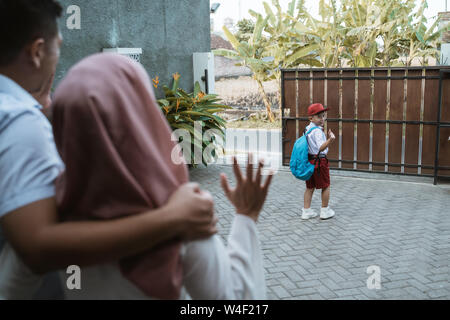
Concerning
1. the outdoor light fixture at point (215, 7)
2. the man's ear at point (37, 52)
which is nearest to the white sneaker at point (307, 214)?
the man's ear at point (37, 52)

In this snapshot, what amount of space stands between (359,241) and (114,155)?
18.1 ft

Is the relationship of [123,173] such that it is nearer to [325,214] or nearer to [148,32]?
[325,214]

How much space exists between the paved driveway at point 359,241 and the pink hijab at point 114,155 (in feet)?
12.1

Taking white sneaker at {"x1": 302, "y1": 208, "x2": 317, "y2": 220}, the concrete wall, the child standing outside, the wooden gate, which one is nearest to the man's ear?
the child standing outside

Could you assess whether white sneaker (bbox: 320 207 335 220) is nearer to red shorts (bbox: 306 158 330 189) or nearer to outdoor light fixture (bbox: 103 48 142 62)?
red shorts (bbox: 306 158 330 189)

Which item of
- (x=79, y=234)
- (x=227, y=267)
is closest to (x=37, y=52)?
(x=79, y=234)

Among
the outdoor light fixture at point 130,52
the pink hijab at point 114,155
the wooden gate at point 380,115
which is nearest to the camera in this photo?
the pink hijab at point 114,155

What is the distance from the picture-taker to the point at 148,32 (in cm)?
1014

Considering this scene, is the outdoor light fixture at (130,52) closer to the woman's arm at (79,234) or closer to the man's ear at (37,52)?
the man's ear at (37,52)

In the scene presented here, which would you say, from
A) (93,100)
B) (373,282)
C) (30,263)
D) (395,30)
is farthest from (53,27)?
(395,30)

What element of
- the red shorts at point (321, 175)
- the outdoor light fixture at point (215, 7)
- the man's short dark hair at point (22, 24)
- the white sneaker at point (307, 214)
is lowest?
the white sneaker at point (307, 214)

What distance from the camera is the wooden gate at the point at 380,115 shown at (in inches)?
339

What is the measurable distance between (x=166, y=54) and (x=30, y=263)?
1004 cm
